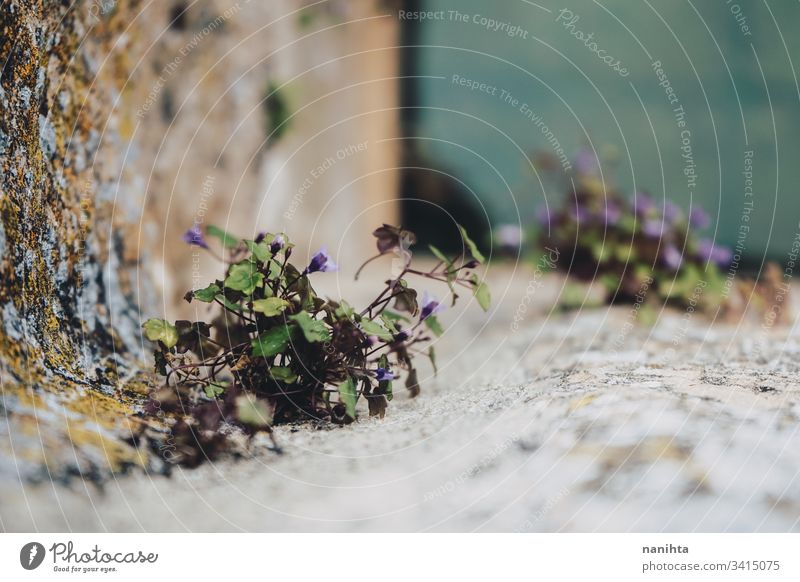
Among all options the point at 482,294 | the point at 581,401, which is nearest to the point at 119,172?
the point at 482,294

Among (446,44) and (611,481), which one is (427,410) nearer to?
(611,481)

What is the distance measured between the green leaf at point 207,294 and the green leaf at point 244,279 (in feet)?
0.12

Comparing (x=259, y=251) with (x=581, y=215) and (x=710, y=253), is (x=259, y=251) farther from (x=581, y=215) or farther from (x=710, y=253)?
(x=710, y=253)

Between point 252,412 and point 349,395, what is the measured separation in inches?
8.9

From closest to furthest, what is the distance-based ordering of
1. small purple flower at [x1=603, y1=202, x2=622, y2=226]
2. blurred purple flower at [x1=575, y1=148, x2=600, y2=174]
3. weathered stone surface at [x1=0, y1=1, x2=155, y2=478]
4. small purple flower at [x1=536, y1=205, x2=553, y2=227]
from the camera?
weathered stone surface at [x1=0, y1=1, x2=155, y2=478]
small purple flower at [x1=603, y1=202, x2=622, y2=226]
small purple flower at [x1=536, y1=205, x2=553, y2=227]
blurred purple flower at [x1=575, y1=148, x2=600, y2=174]

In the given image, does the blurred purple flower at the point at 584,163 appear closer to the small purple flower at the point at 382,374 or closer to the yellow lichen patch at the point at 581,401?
the yellow lichen patch at the point at 581,401

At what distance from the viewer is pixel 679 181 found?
15.1 feet

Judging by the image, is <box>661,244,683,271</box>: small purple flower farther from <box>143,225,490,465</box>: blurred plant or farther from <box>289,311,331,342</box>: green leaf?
<box>289,311,331,342</box>: green leaf

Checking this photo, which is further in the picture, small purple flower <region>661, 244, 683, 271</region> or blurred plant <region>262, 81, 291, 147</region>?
blurred plant <region>262, 81, 291, 147</region>

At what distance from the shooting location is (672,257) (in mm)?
3072

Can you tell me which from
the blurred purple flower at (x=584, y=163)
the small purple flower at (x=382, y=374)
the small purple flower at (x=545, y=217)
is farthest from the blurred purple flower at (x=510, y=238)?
the small purple flower at (x=382, y=374)

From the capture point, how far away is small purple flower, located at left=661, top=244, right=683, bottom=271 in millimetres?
3072

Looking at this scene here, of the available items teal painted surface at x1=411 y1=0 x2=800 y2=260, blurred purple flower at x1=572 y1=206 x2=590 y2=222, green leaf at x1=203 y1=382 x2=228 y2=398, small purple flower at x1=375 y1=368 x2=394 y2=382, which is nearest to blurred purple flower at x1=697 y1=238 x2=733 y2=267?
blurred purple flower at x1=572 y1=206 x2=590 y2=222

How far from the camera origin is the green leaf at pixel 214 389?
1.69 meters
